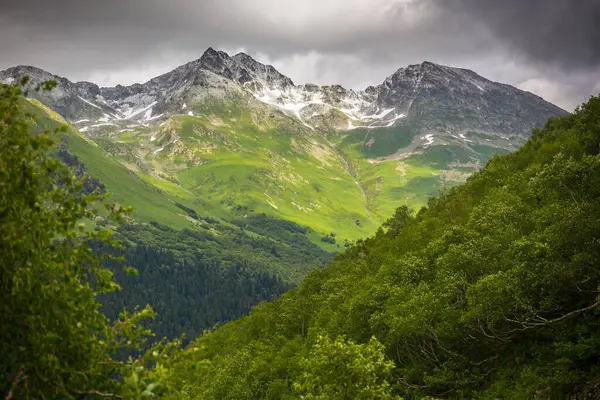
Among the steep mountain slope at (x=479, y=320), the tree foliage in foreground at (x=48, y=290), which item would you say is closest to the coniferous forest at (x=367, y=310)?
the tree foliage in foreground at (x=48, y=290)

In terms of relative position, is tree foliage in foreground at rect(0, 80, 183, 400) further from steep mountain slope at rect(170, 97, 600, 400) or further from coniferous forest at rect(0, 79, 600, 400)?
steep mountain slope at rect(170, 97, 600, 400)

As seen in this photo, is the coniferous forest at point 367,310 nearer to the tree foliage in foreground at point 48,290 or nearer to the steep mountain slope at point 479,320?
the tree foliage in foreground at point 48,290

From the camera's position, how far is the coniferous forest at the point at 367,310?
12820 mm

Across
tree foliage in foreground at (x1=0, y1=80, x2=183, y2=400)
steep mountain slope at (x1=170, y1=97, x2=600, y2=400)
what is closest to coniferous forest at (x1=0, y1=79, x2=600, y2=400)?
tree foliage in foreground at (x1=0, y1=80, x2=183, y2=400)

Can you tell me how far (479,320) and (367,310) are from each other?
2030cm

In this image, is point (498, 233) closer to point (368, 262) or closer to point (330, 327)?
point (330, 327)

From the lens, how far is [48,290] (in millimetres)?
13023

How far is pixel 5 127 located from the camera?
1295 cm

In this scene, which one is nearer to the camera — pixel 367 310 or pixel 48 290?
pixel 48 290

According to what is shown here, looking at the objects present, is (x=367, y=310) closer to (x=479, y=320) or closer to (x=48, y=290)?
(x=479, y=320)

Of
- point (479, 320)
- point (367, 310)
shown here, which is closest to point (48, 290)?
point (479, 320)

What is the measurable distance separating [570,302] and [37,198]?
134 feet

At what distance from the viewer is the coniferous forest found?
42.1 feet

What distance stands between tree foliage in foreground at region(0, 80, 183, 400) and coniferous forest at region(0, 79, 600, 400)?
0.05 metres
